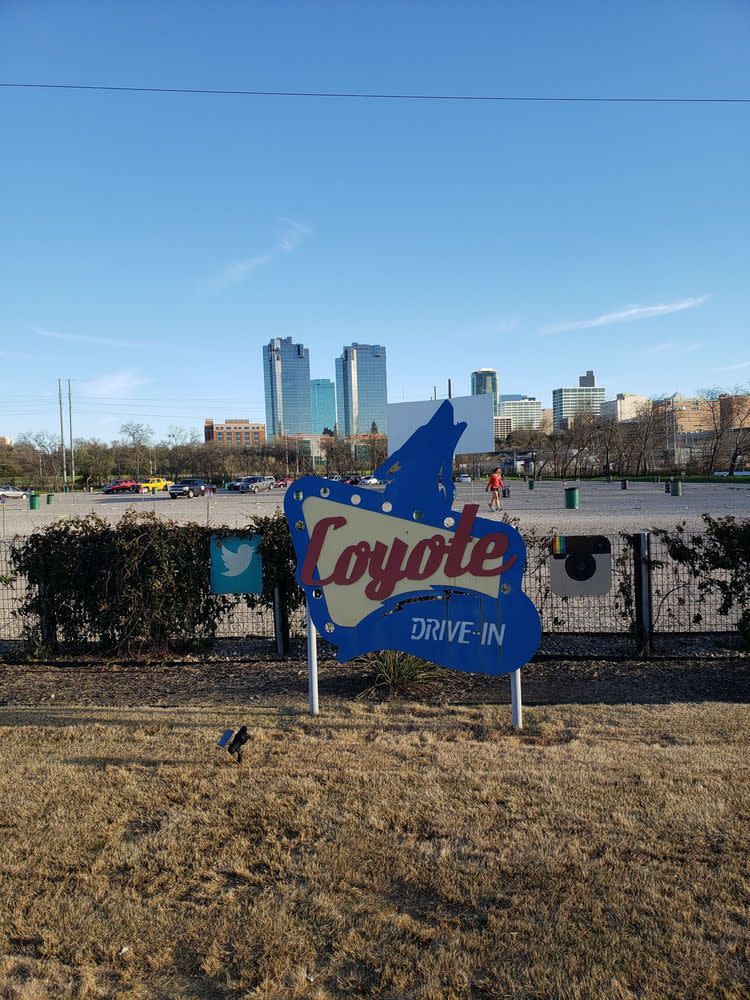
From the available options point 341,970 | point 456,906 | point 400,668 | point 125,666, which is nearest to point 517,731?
point 400,668

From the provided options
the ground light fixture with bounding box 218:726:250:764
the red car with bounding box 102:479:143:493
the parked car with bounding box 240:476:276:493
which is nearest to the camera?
the ground light fixture with bounding box 218:726:250:764

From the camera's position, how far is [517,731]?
16.8ft

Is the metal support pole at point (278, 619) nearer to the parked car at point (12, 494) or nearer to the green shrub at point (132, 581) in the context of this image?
the green shrub at point (132, 581)

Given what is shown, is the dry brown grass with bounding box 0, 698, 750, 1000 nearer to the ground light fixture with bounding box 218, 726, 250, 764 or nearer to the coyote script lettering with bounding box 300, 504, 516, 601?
the ground light fixture with bounding box 218, 726, 250, 764

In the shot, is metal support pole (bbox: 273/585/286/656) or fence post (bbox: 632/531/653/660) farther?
metal support pole (bbox: 273/585/286/656)

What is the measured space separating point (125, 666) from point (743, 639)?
20.7ft

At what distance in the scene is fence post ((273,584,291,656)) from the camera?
294 inches

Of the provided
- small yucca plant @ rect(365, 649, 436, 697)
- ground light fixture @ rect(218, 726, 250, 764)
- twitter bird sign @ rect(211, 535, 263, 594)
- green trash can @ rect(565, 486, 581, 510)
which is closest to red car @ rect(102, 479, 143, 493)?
green trash can @ rect(565, 486, 581, 510)

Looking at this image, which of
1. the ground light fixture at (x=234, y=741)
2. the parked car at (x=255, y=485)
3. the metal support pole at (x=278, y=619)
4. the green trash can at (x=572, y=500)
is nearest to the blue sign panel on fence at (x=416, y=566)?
the ground light fixture at (x=234, y=741)

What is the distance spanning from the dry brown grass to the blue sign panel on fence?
69 cm

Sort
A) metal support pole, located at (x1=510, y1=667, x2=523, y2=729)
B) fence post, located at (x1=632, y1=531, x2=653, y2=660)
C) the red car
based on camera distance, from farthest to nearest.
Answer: the red car → fence post, located at (x1=632, y1=531, x2=653, y2=660) → metal support pole, located at (x1=510, y1=667, x2=523, y2=729)

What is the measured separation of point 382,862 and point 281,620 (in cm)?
433

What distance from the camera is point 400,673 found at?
628cm

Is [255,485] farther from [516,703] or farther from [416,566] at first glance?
[516,703]
